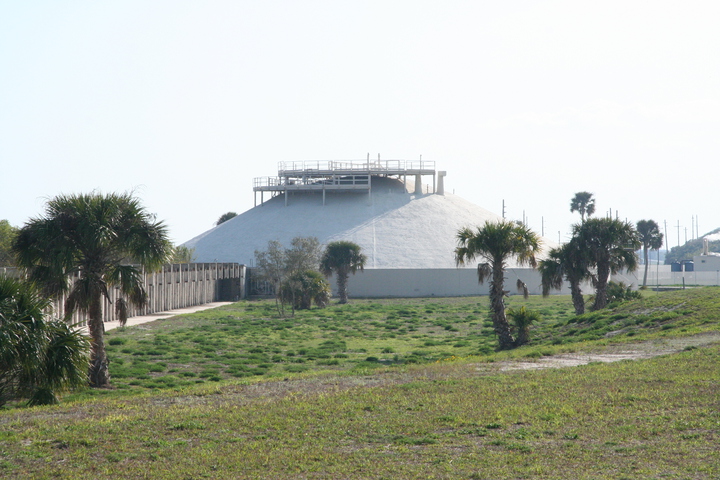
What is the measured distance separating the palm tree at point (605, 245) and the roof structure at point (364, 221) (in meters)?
33.4

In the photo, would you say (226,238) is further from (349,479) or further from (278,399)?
(349,479)

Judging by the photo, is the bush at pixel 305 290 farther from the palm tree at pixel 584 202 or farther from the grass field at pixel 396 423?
the palm tree at pixel 584 202

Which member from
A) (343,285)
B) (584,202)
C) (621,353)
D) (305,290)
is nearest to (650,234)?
(584,202)

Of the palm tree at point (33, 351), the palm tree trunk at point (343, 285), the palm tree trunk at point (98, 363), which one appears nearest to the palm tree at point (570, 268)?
the palm tree trunk at point (343, 285)

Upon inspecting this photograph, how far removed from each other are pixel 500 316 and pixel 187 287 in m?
29.7

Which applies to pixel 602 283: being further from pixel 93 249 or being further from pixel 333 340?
pixel 93 249

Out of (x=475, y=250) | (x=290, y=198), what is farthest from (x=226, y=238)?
(x=475, y=250)

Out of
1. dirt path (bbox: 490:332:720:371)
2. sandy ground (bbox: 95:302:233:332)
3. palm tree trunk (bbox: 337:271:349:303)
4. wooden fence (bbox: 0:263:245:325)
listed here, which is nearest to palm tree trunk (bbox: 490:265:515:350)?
dirt path (bbox: 490:332:720:371)

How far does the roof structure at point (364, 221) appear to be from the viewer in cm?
7100

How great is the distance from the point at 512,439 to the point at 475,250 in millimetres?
16202

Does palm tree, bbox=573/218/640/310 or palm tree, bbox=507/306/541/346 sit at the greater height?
palm tree, bbox=573/218/640/310

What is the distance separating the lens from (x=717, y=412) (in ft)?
34.3

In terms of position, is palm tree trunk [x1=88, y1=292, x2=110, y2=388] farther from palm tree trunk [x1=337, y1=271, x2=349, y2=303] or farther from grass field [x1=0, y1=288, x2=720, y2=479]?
palm tree trunk [x1=337, y1=271, x2=349, y2=303]

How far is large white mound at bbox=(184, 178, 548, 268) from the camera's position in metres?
70.6
